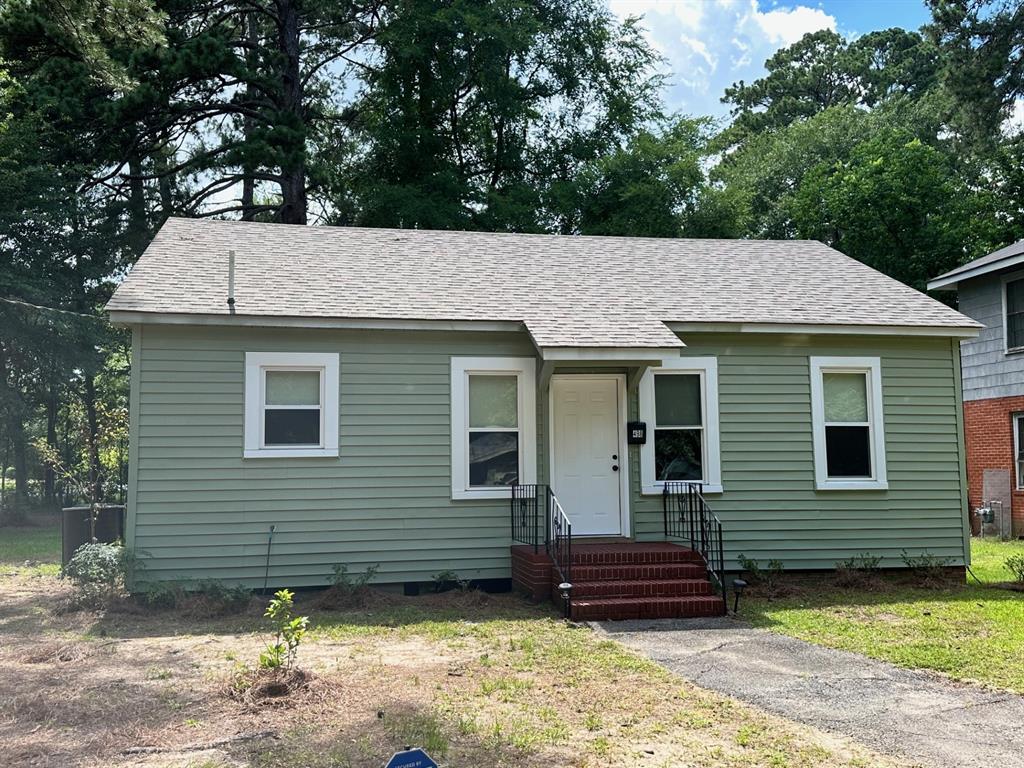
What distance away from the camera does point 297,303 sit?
32.5 ft

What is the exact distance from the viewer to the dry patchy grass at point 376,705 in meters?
4.70

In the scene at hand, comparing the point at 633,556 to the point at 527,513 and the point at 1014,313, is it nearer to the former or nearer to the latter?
the point at 527,513

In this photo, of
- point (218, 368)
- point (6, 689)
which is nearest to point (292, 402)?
point (218, 368)

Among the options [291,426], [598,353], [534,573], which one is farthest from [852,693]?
[291,426]

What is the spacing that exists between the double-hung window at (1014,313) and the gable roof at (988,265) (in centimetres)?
58

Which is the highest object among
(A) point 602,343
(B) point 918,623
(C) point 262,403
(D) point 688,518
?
(A) point 602,343

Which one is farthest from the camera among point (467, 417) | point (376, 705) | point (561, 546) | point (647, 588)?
point (467, 417)

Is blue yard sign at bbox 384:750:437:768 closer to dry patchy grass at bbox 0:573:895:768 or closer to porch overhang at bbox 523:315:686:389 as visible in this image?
dry patchy grass at bbox 0:573:895:768

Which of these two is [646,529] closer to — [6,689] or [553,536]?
[553,536]

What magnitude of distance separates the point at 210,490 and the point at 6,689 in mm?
3687

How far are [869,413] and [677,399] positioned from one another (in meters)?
2.54

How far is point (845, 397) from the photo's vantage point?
11.2 metres

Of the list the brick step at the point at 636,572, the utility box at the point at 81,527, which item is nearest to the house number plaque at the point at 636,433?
the brick step at the point at 636,572

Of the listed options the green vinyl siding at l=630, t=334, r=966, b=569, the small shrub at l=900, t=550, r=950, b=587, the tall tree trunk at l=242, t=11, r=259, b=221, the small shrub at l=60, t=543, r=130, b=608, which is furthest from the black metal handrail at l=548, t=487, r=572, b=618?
the tall tree trunk at l=242, t=11, r=259, b=221
